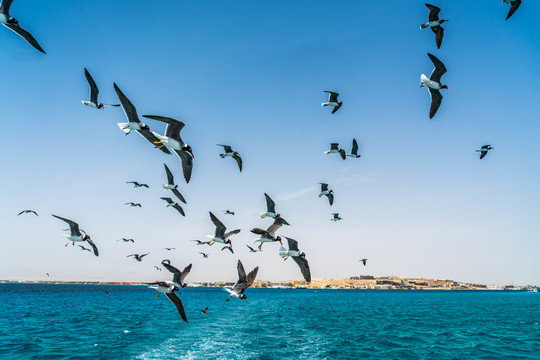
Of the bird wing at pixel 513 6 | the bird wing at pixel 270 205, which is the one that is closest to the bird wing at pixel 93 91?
the bird wing at pixel 270 205

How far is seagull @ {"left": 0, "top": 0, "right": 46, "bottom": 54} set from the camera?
1105cm

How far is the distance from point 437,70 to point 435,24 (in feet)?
6.70

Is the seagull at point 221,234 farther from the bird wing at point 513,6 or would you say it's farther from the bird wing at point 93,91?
the bird wing at point 513,6

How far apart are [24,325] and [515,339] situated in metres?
49.8

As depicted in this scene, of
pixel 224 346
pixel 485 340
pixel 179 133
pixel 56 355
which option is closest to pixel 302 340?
pixel 224 346

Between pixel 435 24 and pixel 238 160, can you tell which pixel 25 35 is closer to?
pixel 238 160

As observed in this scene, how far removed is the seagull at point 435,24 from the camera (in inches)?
655

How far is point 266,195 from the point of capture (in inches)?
679

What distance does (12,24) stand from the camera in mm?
11273

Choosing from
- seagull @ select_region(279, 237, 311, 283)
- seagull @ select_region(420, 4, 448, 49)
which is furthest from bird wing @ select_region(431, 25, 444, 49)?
seagull @ select_region(279, 237, 311, 283)

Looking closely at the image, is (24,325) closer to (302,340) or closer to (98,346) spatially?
(98,346)

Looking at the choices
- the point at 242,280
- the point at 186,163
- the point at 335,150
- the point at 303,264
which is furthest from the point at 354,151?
the point at 186,163

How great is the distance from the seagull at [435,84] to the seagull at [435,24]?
100 cm

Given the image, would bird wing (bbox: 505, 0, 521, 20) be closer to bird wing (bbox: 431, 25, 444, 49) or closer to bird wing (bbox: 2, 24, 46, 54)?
bird wing (bbox: 431, 25, 444, 49)
